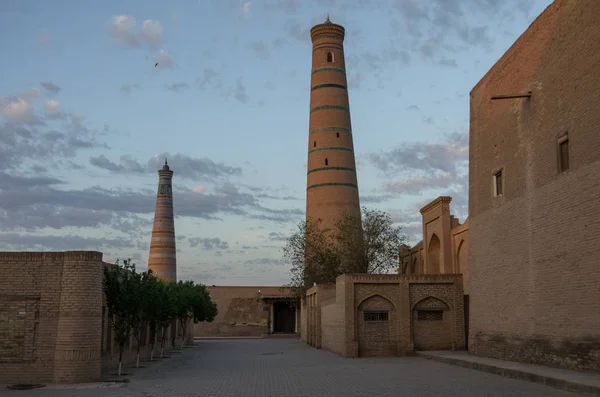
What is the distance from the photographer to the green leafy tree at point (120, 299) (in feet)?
59.3

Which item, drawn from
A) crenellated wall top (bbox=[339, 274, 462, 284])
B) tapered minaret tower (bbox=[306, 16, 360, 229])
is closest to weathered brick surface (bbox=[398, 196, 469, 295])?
crenellated wall top (bbox=[339, 274, 462, 284])

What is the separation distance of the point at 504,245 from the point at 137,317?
10.9m

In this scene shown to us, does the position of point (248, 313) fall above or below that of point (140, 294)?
below

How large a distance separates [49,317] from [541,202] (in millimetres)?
12399

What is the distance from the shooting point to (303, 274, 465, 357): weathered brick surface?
2559 cm

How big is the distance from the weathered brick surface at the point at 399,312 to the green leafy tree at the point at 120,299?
30.8ft

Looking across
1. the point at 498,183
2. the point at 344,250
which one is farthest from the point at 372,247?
the point at 498,183

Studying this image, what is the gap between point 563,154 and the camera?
663 inches

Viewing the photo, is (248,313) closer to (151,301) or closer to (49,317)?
(151,301)

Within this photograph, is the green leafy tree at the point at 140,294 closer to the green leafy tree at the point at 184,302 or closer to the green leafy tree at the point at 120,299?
the green leafy tree at the point at 120,299

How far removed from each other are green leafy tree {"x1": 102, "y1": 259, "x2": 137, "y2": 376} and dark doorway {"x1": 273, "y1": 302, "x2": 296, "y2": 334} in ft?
118

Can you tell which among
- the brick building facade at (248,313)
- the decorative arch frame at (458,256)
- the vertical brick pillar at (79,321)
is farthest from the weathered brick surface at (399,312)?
the brick building facade at (248,313)

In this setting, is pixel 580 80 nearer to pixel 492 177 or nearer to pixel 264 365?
pixel 492 177

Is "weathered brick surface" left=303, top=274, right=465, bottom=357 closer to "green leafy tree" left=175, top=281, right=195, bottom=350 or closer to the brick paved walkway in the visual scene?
the brick paved walkway
